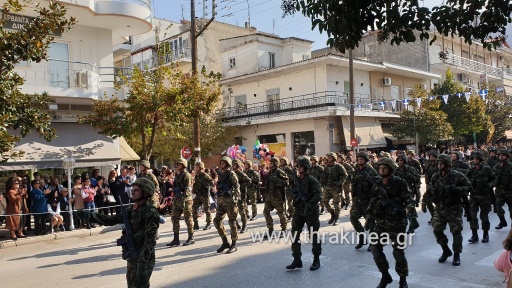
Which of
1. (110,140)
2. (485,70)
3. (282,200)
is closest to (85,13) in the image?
(110,140)

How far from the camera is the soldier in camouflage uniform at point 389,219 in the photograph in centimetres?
619

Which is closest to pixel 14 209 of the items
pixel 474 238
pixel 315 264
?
pixel 315 264

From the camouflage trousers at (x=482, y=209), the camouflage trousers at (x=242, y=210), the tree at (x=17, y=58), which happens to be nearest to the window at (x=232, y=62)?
the camouflage trousers at (x=242, y=210)

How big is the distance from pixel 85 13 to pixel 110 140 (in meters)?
4.38

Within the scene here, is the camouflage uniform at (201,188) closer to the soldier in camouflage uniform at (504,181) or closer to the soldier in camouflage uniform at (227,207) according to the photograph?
the soldier in camouflage uniform at (227,207)

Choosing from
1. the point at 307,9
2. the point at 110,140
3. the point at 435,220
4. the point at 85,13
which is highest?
the point at 85,13

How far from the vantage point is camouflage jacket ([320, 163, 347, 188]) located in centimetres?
1164

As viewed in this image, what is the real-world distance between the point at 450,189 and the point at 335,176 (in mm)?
4448

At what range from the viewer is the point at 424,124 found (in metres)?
28.2

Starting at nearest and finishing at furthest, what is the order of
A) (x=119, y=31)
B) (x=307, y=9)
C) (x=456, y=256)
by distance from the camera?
(x=307, y=9) < (x=456, y=256) < (x=119, y=31)

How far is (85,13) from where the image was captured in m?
14.9

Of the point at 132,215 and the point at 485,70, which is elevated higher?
the point at 485,70

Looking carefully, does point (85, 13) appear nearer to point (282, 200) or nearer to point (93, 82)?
point (93, 82)

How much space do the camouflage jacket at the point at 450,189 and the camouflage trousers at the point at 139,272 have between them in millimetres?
4913
